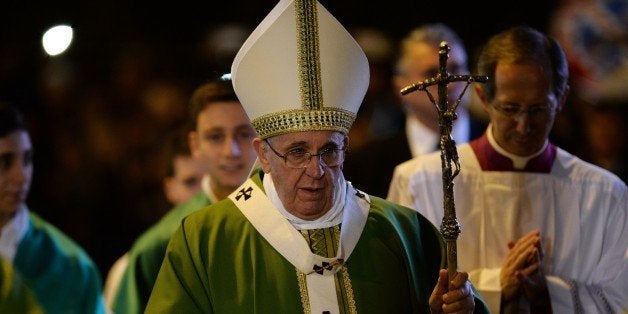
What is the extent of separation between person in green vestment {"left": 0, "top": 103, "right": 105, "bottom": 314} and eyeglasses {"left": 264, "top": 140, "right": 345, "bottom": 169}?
1883mm

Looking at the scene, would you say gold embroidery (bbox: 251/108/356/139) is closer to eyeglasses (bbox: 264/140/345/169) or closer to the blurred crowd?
eyeglasses (bbox: 264/140/345/169)

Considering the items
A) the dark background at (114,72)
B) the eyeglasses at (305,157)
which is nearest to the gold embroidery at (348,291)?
the eyeglasses at (305,157)

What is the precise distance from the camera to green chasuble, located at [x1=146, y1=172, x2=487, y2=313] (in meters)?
5.16

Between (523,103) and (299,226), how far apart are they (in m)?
1.32

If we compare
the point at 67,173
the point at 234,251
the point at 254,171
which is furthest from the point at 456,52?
the point at 67,173

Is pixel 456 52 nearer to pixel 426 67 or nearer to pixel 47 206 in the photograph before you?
pixel 426 67

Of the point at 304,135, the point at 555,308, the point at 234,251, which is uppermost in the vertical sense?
the point at 304,135

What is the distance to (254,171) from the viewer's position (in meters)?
5.68

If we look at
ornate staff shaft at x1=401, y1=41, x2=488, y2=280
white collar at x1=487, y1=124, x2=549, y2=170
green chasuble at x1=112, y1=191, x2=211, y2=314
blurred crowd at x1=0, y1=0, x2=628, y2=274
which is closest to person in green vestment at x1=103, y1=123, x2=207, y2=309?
green chasuble at x1=112, y1=191, x2=211, y2=314

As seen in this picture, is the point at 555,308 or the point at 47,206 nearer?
the point at 555,308

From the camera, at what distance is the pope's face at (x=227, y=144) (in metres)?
6.70

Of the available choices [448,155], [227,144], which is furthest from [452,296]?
[227,144]

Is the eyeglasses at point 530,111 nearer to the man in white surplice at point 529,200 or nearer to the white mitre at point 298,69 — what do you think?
the man in white surplice at point 529,200

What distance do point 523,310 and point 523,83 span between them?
1.05 m
